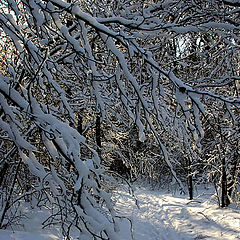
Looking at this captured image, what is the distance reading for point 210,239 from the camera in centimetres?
613

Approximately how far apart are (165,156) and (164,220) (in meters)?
7.62

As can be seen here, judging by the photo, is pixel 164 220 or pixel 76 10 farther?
pixel 164 220

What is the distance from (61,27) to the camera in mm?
1675

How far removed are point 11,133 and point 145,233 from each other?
20.3ft

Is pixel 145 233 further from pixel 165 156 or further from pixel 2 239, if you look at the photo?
pixel 165 156

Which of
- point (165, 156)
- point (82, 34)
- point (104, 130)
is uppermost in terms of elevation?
point (104, 130)

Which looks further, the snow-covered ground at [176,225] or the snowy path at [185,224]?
the snowy path at [185,224]

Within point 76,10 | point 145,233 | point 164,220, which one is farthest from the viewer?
point 164,220

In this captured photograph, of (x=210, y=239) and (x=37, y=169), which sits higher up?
(x=37, y=169)

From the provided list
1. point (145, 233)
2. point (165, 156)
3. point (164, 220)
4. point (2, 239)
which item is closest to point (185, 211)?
point (164, 220)

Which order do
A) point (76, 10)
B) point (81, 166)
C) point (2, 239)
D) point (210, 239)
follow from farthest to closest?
point (210, 239), point (2, 239), point (76, 10), point (81, 166)

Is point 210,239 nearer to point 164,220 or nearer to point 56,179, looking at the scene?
point 164,220

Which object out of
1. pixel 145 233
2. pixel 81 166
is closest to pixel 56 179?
pixel 81 166

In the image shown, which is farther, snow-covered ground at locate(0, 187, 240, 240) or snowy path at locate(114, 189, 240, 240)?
snowy path at locate(114, 189, 240, 240)
